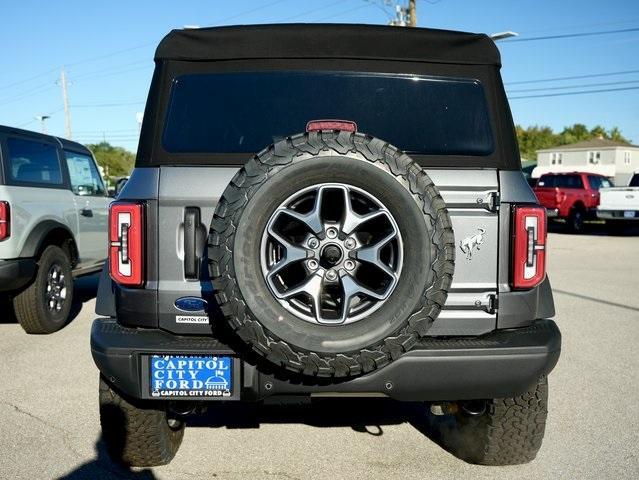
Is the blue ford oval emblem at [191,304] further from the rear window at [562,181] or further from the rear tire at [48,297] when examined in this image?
the rear window at [562,181]

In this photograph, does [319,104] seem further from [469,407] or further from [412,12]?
→ [412,12]

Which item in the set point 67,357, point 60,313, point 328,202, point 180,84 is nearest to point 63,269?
point 60,313

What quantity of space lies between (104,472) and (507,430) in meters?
2.02

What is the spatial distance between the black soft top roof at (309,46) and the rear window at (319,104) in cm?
9

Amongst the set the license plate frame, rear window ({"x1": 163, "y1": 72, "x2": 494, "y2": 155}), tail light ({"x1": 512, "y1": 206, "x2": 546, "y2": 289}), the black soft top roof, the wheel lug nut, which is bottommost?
the license plate frame

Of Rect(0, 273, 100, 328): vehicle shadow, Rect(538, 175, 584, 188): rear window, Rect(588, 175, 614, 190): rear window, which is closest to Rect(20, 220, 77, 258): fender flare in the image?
Rect(0, 273, 100, 328): vehicle shadow

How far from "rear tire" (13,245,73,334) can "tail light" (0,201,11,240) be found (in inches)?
22.6

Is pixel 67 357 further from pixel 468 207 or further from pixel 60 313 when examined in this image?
pixel 468 207

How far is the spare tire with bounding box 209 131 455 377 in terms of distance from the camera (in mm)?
2449

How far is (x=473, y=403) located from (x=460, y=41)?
1.70 m

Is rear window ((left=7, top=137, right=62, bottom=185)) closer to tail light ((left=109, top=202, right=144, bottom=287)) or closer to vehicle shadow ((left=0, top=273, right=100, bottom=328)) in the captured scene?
vehicle shadow ((left=0, top=273, right=100, bottom=328))

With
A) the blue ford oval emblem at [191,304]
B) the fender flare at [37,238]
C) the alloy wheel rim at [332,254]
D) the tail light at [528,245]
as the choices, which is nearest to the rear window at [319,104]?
the tail light at [528,245]

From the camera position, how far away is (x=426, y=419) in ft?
13.3

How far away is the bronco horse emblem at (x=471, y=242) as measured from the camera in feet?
9.21
